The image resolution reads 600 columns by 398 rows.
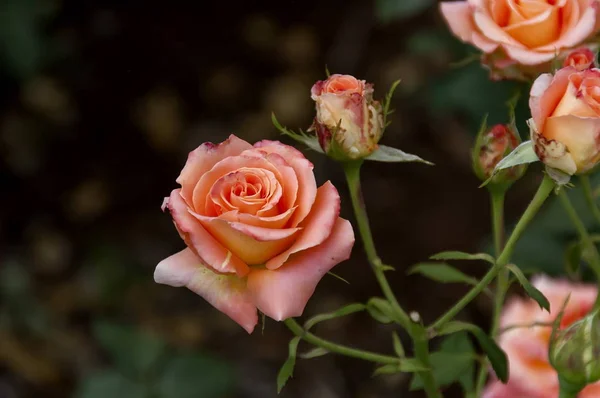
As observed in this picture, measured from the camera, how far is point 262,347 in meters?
2.23

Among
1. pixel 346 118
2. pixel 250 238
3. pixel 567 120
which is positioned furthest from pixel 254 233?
pixel 567 120

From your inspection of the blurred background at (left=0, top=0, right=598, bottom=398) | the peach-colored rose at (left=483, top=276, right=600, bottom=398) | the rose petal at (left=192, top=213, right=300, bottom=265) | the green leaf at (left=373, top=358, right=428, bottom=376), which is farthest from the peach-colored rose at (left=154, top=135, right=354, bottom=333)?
the blurred background at (left=0, top=0, right=598, bottom=398)

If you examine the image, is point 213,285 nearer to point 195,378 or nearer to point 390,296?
point 390,296

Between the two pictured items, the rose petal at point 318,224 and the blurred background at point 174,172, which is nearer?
the rose petal at point 318,224

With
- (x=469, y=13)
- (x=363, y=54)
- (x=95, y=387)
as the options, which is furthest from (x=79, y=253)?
(x=469, y=13)

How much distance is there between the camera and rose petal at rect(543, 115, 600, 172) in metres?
0.66

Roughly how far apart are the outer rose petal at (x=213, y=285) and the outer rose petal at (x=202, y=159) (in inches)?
2.1

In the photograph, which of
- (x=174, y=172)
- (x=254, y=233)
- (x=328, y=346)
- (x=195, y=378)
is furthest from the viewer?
(x=174, y=172)

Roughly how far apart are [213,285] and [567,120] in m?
0.30

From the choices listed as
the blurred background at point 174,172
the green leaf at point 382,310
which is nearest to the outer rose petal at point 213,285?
the green leaf at point 382,310

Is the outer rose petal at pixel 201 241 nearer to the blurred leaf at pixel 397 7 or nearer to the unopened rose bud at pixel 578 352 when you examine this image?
the unopened rose bud at pixel 578 352

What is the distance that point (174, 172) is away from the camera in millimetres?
2420

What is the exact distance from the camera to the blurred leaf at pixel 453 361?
2.85 feet

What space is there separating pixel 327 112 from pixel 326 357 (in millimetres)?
1484
